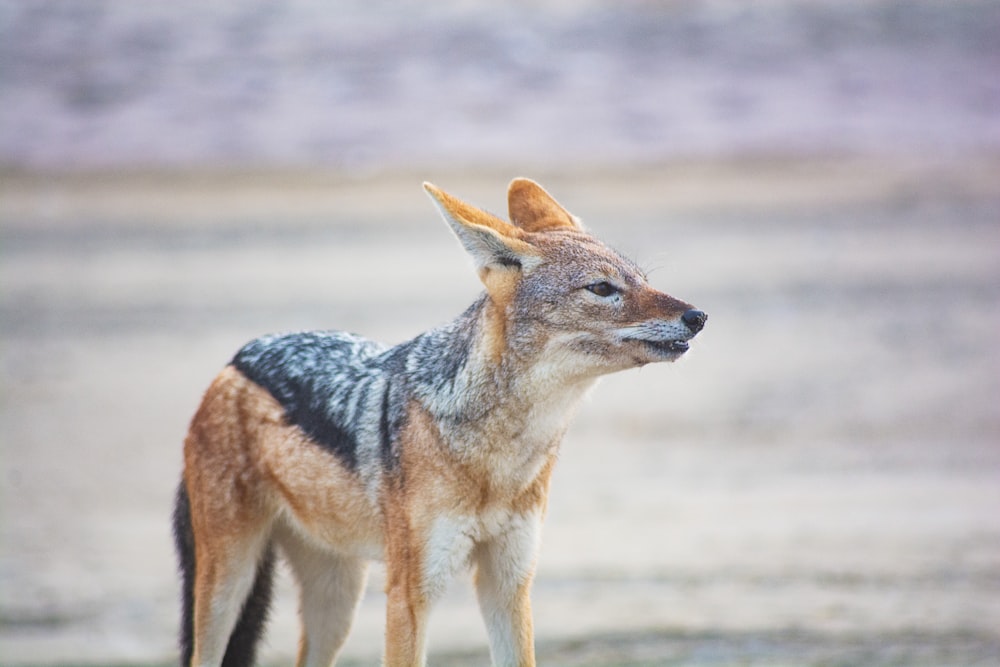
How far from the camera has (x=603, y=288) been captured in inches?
220

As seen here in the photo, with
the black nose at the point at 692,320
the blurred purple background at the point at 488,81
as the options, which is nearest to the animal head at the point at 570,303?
the black nose at the point at 692,320

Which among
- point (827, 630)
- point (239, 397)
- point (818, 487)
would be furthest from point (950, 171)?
point (239, 397)

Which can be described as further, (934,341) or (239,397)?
(934,341)

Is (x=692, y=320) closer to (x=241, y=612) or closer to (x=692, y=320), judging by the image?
(x=692, y=320)

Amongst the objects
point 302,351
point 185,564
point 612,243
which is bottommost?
point 185,564

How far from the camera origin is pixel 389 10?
24.6m

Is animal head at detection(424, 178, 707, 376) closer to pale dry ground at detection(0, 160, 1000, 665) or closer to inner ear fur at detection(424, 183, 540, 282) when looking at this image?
inner ear fur at detection(424, 183, 540, 282)

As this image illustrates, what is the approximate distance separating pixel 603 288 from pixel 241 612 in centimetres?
214

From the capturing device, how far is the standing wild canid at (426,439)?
5547 millimetres

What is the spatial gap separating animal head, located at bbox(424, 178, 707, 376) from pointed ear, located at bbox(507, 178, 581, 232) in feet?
1.42

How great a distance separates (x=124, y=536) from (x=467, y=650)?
3449 mm

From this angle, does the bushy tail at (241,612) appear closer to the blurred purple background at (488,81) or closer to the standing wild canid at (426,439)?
the standing wild canid at (426,439)

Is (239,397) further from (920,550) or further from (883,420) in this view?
(883,420)

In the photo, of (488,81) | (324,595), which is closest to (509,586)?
(324,595)
